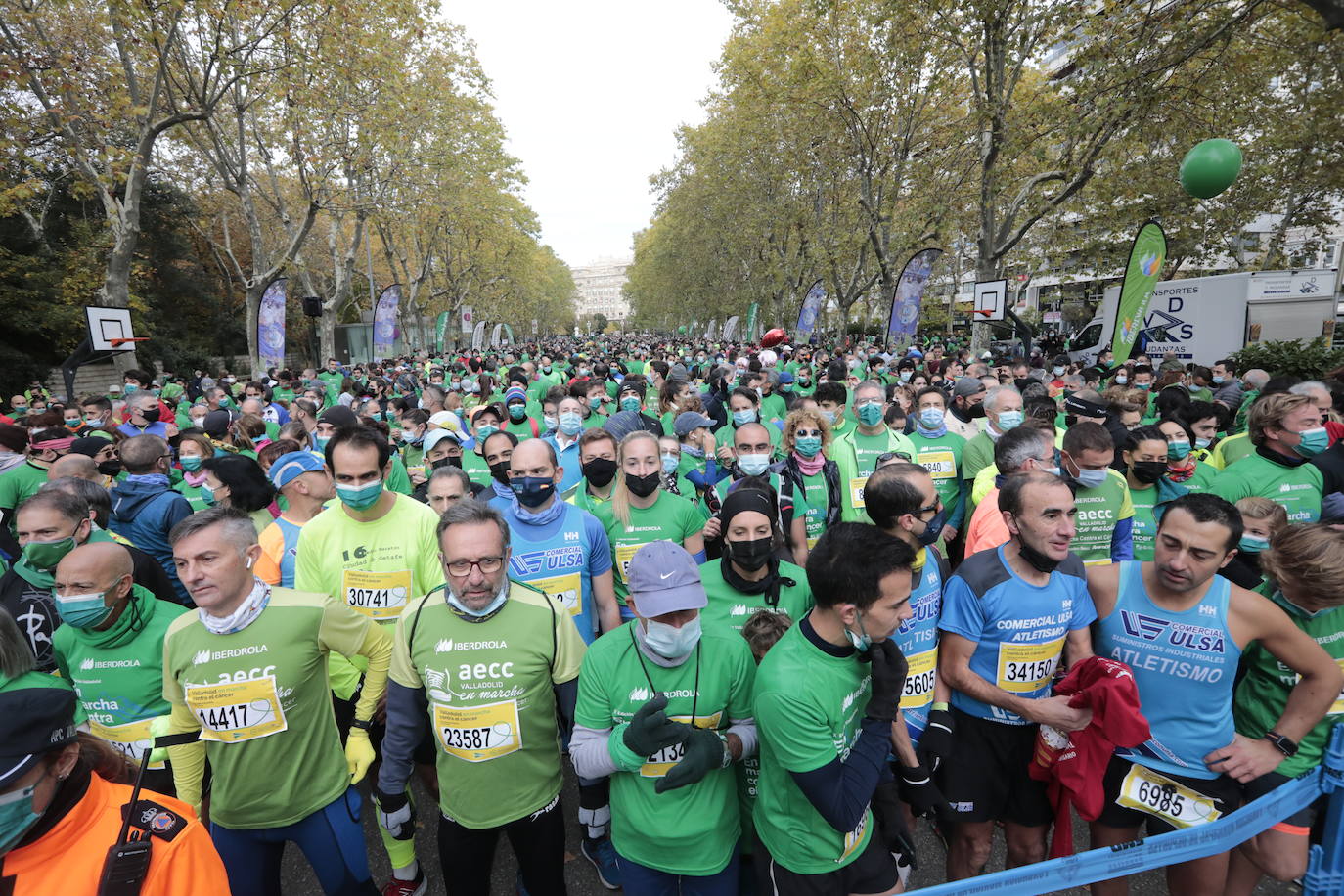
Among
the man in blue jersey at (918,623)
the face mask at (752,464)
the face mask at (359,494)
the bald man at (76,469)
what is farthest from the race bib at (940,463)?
the bald man at (76,469)

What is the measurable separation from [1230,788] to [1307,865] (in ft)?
1.05

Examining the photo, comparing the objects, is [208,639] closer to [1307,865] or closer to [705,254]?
[1307,865]

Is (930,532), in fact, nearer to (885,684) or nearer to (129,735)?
(885,684)

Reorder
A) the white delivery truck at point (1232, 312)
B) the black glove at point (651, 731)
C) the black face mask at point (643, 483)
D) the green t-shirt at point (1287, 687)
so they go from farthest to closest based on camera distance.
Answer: the white delivery truck at point (1232, 312)
the black face mask at point (643, 483)
the green t-shirt at point (1287, 687)
the black glove at point (651, 731)

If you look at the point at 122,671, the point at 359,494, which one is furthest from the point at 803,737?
the point at 122,671

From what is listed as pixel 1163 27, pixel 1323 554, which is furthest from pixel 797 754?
pixel 1163 27

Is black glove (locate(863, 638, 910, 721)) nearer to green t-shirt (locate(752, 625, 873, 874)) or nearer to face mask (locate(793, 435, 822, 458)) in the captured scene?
green t-shirt (locate(752, 625, 873, 874))

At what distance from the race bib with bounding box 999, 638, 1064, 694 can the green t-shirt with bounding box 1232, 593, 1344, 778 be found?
0.71m

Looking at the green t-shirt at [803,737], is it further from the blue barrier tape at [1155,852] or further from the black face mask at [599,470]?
the black face mask at [599,470]

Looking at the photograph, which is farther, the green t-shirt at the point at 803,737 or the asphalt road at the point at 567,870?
the asphalt road at the point at 567,870

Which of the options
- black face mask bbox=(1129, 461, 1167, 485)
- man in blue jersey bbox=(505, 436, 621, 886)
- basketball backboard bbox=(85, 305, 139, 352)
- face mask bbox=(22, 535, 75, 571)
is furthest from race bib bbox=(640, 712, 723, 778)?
basketball backboard bbox=(85, 305, 139, 352)

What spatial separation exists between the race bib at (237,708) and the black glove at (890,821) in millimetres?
2215

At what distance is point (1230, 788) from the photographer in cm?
236

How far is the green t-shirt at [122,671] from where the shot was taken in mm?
2471
